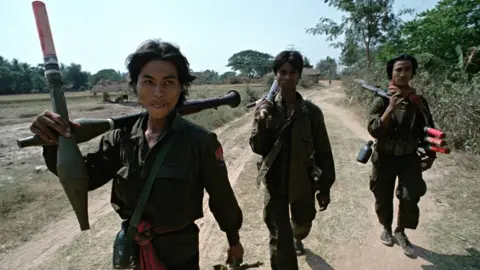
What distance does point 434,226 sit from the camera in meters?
4.28

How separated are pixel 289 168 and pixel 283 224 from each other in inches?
19.5

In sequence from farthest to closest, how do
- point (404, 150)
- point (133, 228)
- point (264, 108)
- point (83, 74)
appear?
point (83, 74)
point (404, 150)
point (264, 108)
point (133, 228)

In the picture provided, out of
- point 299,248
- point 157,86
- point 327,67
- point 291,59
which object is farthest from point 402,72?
point 327,67

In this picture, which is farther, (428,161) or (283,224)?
(428,161)

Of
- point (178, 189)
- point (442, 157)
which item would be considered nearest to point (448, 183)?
point (442, 157)

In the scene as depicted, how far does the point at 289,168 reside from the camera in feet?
9.16

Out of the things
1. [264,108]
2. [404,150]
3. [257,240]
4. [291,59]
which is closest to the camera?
[264,108]

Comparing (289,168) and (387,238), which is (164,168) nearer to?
(289,168)

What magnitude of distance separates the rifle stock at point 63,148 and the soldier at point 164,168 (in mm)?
330

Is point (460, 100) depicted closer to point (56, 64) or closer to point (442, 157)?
point (442, 157)

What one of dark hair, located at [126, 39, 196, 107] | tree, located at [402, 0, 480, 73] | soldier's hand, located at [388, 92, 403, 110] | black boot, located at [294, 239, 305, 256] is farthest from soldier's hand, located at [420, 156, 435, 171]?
tree, located at [402, 0, 480, 73]

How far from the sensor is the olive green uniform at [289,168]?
2752 millimetres

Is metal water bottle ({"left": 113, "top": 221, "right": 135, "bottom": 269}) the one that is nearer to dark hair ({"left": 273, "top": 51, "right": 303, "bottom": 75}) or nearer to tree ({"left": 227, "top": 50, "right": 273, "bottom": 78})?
dark hair ({"left": 273, "top": 51, "right": 303, "bottom": 75})

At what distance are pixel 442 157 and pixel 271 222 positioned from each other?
19.9 feet
